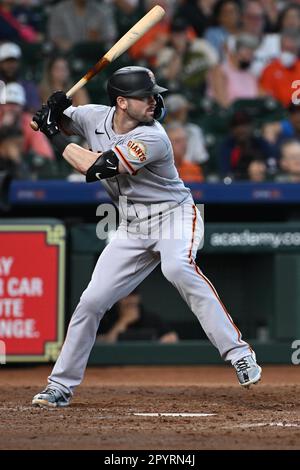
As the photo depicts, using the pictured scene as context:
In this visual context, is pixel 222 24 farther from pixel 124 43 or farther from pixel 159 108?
pixel 159 108

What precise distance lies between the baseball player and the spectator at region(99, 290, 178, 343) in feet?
8.60

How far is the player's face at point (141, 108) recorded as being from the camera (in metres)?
5.57

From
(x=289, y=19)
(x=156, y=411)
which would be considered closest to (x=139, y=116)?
(x=156, y=411)

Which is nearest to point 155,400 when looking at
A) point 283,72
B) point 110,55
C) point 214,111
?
point 110,55

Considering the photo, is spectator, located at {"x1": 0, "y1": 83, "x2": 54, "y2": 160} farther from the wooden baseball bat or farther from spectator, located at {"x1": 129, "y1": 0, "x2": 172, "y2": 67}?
the wooden baseball bat

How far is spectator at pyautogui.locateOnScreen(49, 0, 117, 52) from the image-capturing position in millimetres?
10633

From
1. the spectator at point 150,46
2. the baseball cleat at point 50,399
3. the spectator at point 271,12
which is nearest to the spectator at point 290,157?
the spectator at point 150,46

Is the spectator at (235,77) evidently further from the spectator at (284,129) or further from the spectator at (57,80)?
the spectator at (57,80)

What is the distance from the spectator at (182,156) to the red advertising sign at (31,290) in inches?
47.5

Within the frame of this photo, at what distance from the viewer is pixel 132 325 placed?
845 centimetres

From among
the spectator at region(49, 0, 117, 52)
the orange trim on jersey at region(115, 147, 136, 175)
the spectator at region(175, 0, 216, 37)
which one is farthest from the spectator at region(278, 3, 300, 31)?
the orange trim on jersey at region(115, 147, 136, 175)

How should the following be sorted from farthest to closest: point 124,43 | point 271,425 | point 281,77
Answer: point 281,77 < point 124,43 < point 271,425

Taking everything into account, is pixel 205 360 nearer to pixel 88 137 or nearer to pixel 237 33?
pixel 88 137

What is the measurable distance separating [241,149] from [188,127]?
0.62 meters
